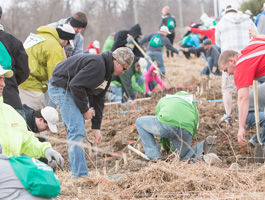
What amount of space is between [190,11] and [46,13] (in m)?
25.3

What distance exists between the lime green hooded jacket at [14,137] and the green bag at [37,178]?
496 millimetres

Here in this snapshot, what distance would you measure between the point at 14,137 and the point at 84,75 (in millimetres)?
1478

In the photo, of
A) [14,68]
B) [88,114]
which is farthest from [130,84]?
[14,68]

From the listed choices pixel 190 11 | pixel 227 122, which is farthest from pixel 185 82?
pixel 190 11

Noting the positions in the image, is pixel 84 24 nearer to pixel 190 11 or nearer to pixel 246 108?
pixel 246 108

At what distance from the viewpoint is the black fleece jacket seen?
4078mm

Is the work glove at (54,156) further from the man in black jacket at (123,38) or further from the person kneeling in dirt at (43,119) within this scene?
the man in black jacket at (123,38)

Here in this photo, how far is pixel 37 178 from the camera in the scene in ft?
6.98

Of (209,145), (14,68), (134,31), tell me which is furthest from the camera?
(134,31)

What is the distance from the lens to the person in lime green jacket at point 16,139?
267cm

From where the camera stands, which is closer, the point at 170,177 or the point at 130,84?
the point at 170,177

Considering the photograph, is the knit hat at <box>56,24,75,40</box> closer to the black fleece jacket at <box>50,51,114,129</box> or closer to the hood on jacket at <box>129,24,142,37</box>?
the black fleece jacket at <box>50,51,114,129</box>

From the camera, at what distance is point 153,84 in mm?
9797

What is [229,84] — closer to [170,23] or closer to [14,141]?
[14,141]
